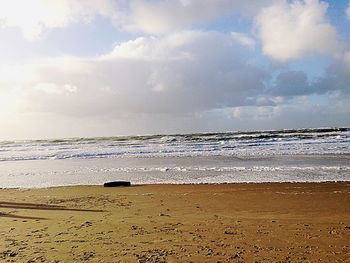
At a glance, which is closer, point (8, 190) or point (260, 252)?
point (260, 252)

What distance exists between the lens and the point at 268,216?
9.02m

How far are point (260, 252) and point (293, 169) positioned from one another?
43.4 ft

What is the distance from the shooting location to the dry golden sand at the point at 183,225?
622 centimetres

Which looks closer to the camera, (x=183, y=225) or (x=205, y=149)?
(x=183, y=225)

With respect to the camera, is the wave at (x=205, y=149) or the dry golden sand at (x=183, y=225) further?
the wave at (x=205, y=149)

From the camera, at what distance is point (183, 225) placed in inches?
321

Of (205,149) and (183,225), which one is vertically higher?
(205,149)

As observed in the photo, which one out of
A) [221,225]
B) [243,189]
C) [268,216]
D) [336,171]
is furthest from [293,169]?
[221,225]

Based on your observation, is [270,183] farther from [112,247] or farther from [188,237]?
[112,247]

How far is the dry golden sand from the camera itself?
6219 mm

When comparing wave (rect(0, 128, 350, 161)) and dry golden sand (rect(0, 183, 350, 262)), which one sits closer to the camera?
dry golden sand (rect(0, 183, 350, 262))

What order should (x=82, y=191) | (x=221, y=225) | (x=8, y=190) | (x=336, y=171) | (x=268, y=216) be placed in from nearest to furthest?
(x=221, y=225) → (x=268, y=216) → (x=82, y=191) → (x=8, y=190) → (x=336, y=171)

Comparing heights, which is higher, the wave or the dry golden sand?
the wave

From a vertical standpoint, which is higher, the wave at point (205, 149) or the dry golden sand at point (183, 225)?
the wave at point (205, 149)
